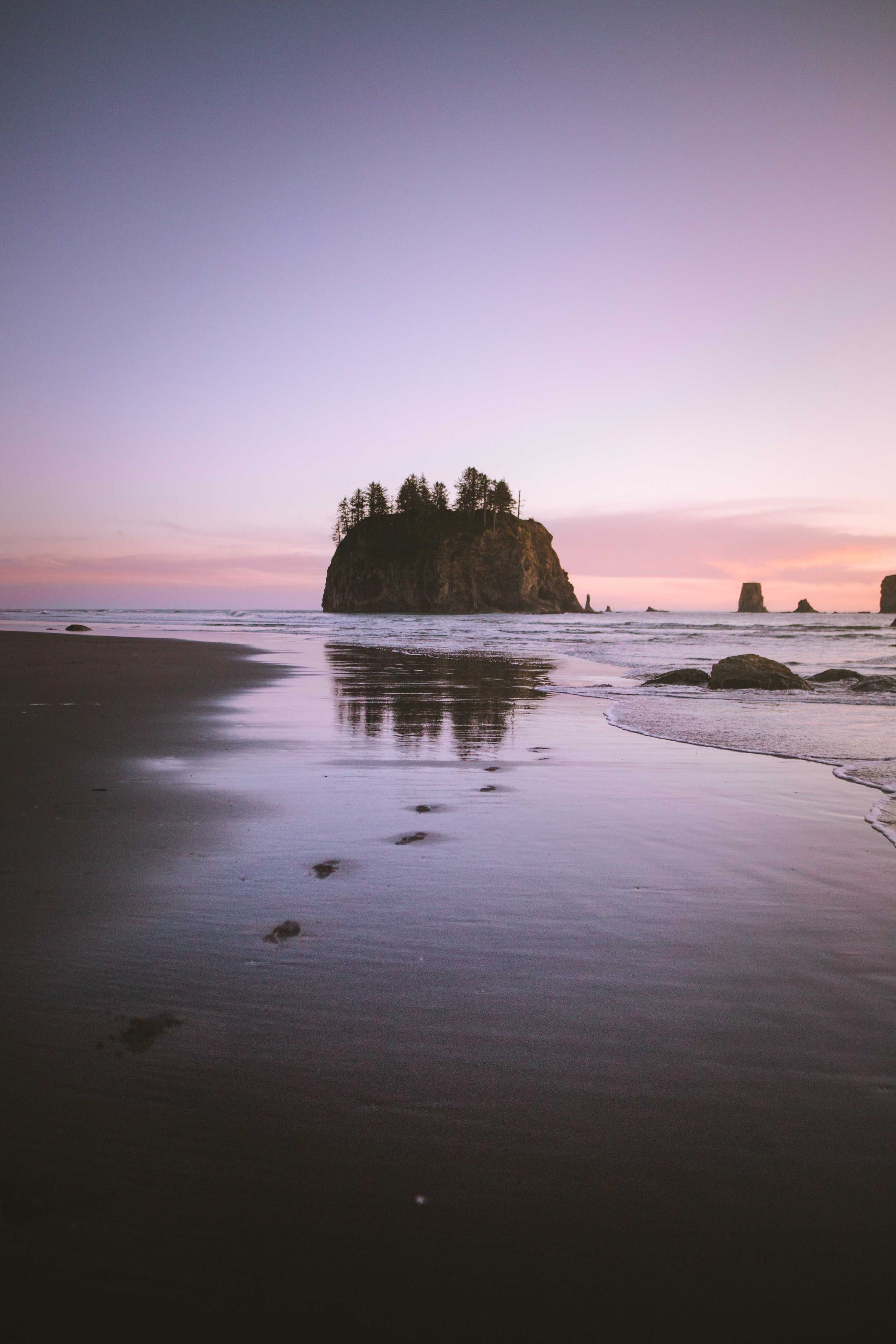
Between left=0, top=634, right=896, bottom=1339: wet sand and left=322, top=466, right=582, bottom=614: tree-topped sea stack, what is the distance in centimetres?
10216

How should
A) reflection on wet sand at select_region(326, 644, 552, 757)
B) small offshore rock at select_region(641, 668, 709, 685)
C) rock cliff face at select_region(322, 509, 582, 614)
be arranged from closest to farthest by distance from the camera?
1. reflection on wet sand at select_region(326, 644, 552, 757)
2. small offshore rock at select_region(641, 668, 709, 685)
3. rock cliff face at select_region(322, 509, 582, 614)

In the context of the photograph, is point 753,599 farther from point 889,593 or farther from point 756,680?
point 756,680

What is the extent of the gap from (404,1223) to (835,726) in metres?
8.61

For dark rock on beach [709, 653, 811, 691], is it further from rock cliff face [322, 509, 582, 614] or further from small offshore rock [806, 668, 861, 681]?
rock cliff face [322, 509, 582, 614]

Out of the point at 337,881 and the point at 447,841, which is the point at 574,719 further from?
the point at 337,881

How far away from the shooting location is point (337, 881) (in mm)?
3525

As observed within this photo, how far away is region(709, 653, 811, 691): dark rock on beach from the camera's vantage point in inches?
499

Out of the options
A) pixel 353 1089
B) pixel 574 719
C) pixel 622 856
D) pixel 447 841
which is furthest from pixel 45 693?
pixel 353 1089

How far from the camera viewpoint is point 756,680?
1268 centimetres

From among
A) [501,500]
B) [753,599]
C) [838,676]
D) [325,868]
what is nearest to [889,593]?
[753,599]

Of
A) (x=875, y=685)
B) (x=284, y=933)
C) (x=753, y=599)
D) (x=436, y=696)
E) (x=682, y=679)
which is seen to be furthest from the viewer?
(x=753, y=599)

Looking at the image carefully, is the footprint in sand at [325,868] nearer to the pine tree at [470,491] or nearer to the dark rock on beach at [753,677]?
the dark rock on beach at [753,677]

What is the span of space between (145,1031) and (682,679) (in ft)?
42.2

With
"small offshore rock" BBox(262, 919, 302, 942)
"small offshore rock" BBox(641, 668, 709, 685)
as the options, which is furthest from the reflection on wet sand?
"small offshore rock" BBox(262, 919, 302, 942)
